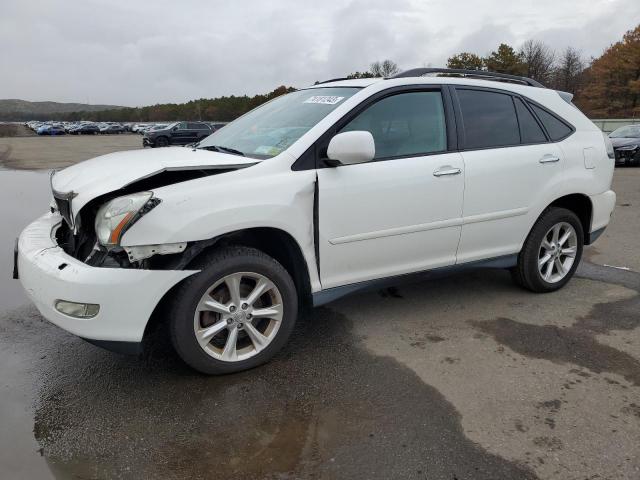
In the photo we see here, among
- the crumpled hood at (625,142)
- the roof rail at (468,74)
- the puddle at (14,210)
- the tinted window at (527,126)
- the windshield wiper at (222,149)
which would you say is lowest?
the puddle at (14,210)

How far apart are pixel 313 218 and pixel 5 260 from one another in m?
4.06

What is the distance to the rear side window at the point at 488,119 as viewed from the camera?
387cm

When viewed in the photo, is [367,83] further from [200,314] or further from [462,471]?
[462,471]

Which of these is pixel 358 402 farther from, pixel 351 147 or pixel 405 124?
pixel 405 124

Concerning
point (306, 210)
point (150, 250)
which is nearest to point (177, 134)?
point (306, 210)

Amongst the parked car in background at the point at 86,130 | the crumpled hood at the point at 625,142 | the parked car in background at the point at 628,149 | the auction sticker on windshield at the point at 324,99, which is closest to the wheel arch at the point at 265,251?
the auction sticker on windshield at the point at 324,99

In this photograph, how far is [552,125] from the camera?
4316 millimetres

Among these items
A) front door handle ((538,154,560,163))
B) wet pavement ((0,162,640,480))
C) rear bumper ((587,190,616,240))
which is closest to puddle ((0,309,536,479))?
wet pavement ((0,162,640,480))

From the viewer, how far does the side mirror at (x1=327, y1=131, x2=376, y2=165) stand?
305cm

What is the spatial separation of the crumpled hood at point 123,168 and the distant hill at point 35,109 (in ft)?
547

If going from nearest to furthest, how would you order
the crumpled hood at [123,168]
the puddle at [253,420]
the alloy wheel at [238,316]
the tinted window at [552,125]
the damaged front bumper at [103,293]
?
the puddle at [253,420] < the damaged front bumper at [103,293] < the crumpled hood at [123,168] < the alloy wheel at [238,316] < the tinted window at [552,125]

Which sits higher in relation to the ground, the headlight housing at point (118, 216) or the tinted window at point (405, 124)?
the tinted window at point (405, 124)

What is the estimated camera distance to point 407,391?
116 inches

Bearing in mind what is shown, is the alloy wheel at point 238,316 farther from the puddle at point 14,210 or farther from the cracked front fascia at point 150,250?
the puddle at point 14,210
